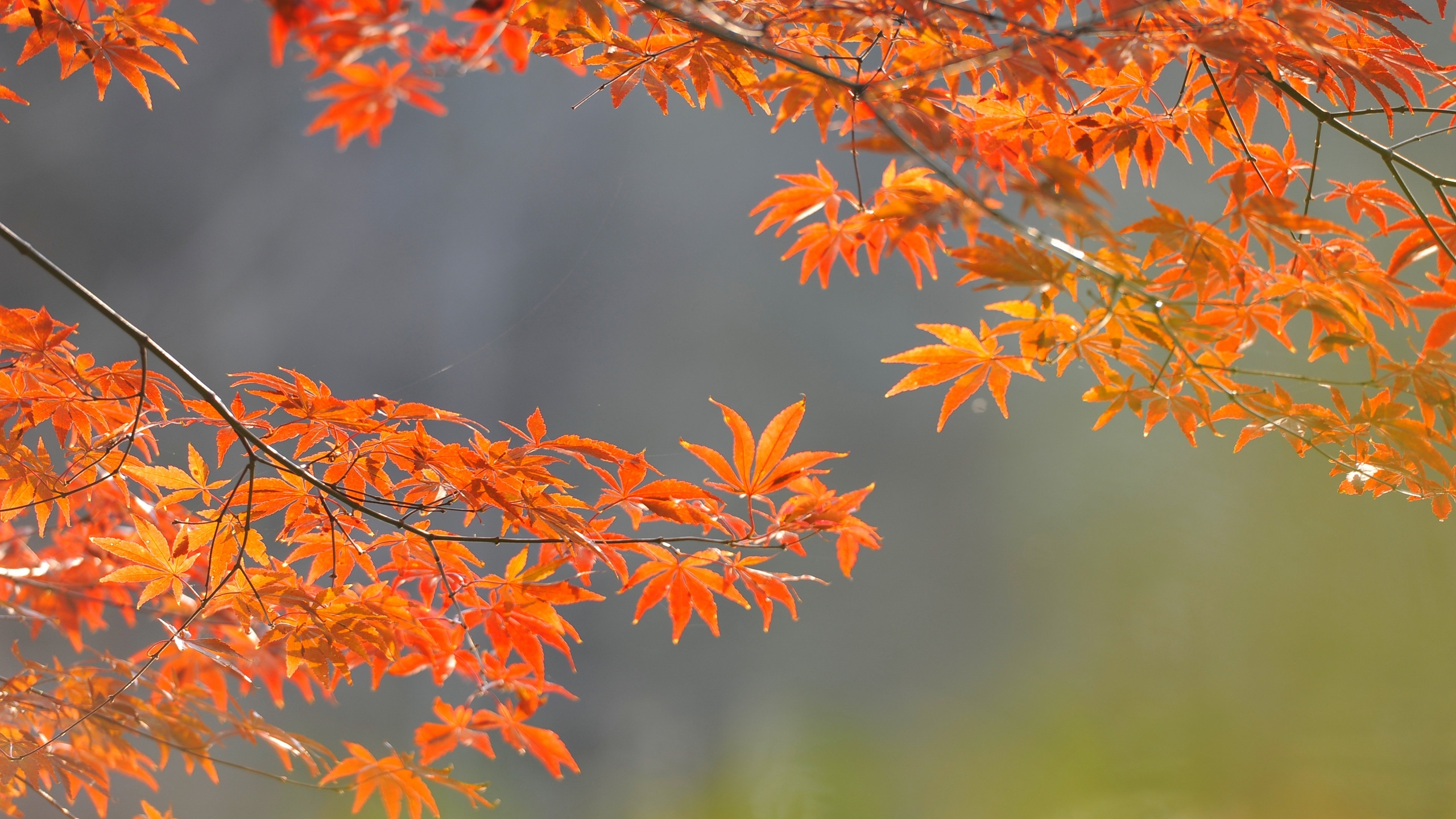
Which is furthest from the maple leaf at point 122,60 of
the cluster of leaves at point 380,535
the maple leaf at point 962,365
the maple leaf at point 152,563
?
the maple leaf at point 962,365

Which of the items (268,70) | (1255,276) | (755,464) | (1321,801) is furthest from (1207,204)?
(268,70)

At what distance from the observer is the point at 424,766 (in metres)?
1.05

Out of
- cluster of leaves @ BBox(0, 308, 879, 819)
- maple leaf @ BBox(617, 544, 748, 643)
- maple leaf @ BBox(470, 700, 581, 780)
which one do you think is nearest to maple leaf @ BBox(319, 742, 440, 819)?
cluster of leaves @ BBox(0, 308, 879, 819)

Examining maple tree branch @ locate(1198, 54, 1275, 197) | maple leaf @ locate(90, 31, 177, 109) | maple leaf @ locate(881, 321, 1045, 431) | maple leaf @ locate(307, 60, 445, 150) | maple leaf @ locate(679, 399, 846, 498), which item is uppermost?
maple leaf @ locate(90, 31, 177, 109)

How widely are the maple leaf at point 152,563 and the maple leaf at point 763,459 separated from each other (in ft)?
2.11

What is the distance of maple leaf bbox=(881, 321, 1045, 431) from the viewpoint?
2.32ft

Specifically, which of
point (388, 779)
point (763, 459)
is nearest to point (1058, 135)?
point (763, 459)

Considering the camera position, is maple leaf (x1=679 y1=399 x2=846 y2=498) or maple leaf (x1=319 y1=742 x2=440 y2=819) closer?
maple leaf (x1=679 y1=399 x2=846 y2=498)

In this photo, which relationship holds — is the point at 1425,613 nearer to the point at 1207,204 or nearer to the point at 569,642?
the point at 1207,204

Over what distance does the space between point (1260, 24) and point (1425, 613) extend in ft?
7.56

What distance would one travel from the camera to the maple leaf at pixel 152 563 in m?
0.83

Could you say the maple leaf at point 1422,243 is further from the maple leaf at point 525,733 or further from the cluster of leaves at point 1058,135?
the maple leaf at point 525,733

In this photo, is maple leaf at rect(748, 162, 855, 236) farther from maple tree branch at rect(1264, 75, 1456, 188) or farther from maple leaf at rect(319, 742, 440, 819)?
maple leaf at rect(319, 742, 440, 819)

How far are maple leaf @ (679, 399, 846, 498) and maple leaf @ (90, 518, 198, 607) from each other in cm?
64
